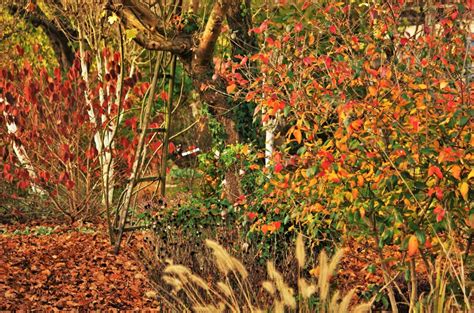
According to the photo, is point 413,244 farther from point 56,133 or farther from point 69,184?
point 56,133

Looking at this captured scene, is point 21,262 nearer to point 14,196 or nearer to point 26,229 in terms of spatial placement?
point 26,229

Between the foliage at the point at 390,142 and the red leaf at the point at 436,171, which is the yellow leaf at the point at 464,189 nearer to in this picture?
the foliage at the point at 390,142

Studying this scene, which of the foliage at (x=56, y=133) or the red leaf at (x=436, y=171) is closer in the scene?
the red leaf at (x=436, y=171)

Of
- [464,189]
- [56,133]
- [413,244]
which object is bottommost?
[56,133]

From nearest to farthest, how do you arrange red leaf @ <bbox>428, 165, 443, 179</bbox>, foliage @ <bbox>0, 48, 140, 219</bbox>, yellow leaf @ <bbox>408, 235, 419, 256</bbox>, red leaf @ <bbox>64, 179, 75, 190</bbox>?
red leaf @ <bbox>428, 165, 443, 179</bbox> < yellow leaf @ <bbox>408, 235, 419, 256</bbox> < red leaf @ <bbox>64, 179, 75, 190</bbox> < foliage @ <bbox>0, 48, 140, 219</bbox>

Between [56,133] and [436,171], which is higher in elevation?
[436,171]

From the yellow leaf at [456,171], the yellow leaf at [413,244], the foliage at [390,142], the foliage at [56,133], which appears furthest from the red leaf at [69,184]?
the yellow leaf at [456,171]

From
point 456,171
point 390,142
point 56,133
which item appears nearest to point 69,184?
point 56,133

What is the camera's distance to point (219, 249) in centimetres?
423

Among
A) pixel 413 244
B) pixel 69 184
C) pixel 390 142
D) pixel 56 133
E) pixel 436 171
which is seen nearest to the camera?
pixel 436 171

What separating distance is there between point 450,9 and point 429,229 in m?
1.37

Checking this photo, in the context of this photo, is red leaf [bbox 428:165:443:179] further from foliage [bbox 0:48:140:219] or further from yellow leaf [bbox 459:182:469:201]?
foliage [bbox 0:48:140:219]

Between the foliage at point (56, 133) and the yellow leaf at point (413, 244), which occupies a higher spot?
the yellow leaf at point (413, 244)

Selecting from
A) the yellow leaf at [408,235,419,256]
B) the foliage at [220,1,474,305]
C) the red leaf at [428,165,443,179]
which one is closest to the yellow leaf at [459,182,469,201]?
the foliage at [220,1,474,305]
